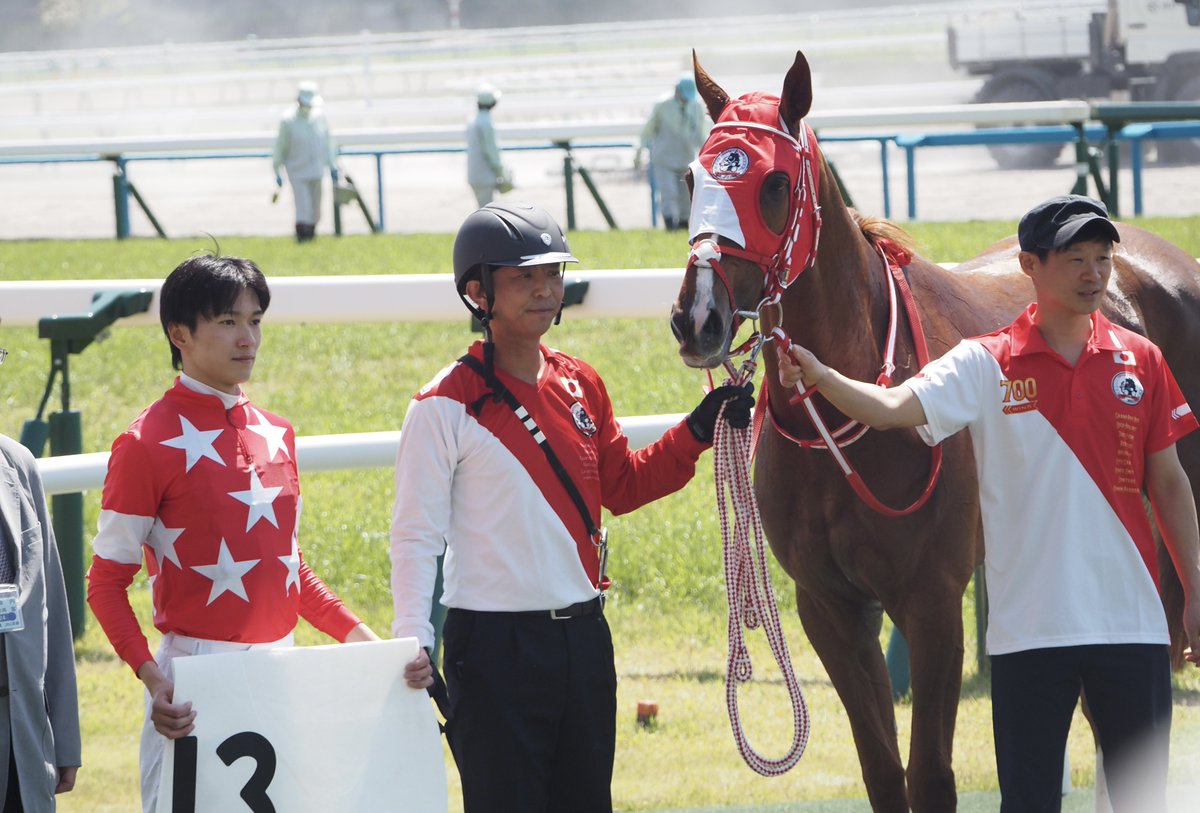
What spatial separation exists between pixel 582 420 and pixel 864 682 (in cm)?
110

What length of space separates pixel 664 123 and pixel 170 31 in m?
26.9

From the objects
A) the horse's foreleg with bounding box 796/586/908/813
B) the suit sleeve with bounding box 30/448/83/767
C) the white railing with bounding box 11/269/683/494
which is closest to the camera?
the suit sleeve with bounding box 30/448/83/767

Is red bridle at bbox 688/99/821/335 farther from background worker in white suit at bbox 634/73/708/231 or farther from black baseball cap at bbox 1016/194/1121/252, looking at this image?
background worker in white suit at bbox 634/73/708/231

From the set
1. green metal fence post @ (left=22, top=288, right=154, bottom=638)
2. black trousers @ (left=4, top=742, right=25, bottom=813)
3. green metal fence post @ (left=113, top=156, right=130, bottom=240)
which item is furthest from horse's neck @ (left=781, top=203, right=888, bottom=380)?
green metal fence post @ (left=113, top=156, right=130, bottom=240)

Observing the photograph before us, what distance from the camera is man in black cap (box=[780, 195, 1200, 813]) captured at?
299cm

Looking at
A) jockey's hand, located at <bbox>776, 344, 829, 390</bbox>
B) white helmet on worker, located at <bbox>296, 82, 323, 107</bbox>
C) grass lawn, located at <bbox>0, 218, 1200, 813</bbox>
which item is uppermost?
white helmet on worker, located at <bbox>296, 82, 323, 107</bbox>

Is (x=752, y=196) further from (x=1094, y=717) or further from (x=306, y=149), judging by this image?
(x=306, y=149)

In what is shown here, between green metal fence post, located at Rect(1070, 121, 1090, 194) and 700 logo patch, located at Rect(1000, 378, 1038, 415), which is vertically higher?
green metal fence post, located at Rect(1070, 121, 1090, 194)

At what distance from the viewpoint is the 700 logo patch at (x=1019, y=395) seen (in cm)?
306

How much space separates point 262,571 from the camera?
3061 millimetres

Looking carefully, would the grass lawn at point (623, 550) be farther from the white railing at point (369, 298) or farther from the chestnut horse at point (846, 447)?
the chestnut horse at point (846, 447)

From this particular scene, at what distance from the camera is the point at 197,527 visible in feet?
9.86

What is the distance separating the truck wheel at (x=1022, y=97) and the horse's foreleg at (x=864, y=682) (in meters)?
18.1

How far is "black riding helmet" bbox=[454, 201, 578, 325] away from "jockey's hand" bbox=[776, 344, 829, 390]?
1.61ft
